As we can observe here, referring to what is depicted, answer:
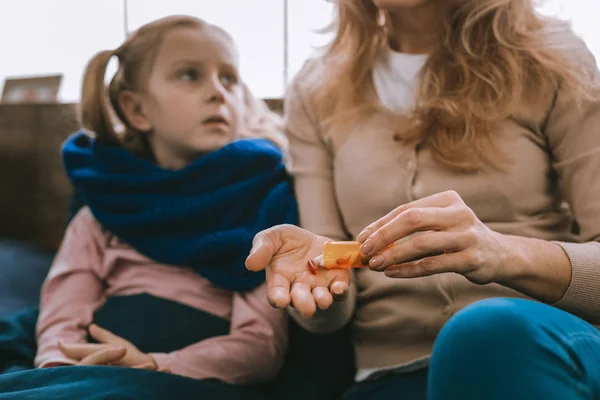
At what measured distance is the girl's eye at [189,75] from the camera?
0.99 metres

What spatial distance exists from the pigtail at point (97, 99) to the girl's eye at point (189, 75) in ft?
0.52

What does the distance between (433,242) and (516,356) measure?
0.11 metres

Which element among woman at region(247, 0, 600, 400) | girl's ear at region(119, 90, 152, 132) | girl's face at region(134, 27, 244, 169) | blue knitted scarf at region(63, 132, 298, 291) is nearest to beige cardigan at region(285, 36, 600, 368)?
woman at region(247, 0, 600, 400)

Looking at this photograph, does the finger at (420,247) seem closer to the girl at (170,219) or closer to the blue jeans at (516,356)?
the blue jeans at (516,356)

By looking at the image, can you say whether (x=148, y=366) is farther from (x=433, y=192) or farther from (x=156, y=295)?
(x=433, y=192)

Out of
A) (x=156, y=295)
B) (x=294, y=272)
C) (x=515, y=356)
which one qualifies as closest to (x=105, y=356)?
(x=156, y=295)

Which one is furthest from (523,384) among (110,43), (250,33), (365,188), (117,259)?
(110,43)

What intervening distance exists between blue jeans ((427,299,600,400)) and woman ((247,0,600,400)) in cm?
9

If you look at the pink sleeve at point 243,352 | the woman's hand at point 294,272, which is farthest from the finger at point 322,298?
the pink sleeve at point 243,352

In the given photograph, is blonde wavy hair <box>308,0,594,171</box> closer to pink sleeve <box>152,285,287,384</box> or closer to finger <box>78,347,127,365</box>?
pink sleeve <box>152,285,287,384</box>

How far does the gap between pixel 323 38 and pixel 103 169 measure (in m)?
0.43

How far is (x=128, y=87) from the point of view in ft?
3.47

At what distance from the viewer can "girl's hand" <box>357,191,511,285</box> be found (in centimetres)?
51

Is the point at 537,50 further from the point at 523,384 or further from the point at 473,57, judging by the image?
the point at 523,384
